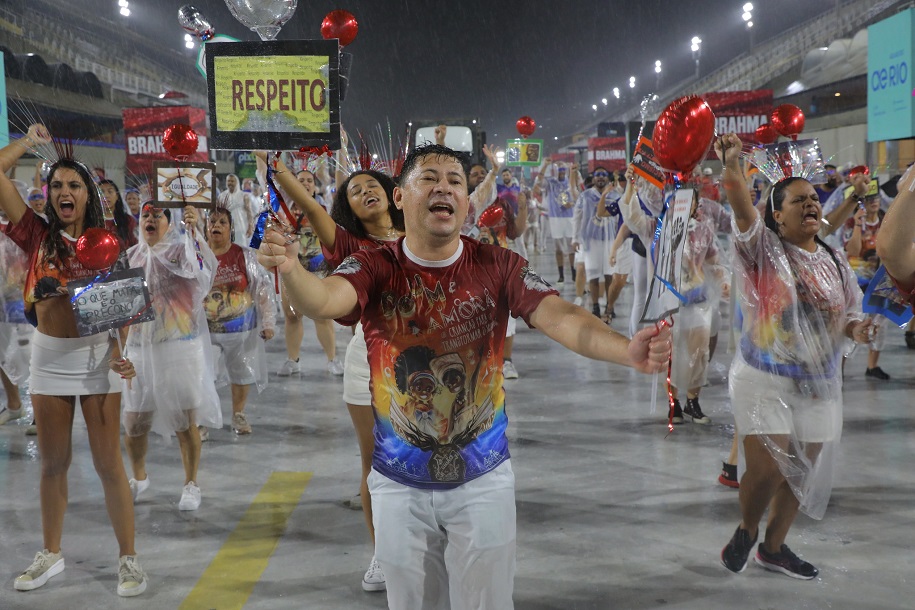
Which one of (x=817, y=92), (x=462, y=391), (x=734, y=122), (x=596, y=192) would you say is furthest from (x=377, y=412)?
(x=817, y=92)

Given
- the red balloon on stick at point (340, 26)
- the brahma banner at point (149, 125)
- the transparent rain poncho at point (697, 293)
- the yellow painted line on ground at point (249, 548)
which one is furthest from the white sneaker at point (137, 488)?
the brahma banner at point (149, 125)

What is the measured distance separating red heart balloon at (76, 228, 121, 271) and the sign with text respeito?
1614 mm

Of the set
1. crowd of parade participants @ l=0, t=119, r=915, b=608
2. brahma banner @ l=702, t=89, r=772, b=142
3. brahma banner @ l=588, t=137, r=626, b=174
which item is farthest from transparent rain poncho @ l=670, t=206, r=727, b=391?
brahma banner @ l=588, t=137, r=626, b=174

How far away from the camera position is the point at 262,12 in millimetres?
2781

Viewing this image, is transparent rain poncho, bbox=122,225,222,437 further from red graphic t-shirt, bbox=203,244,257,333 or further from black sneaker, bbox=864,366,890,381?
black sneaker, bbox=864,366,890,381

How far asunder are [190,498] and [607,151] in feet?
86.8

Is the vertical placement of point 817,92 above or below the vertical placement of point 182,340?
Answer: above

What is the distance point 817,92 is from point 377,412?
25398 mm

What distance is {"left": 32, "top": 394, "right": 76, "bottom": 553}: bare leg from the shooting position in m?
4.05

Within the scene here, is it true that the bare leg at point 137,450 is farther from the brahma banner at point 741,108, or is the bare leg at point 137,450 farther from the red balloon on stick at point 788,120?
the brahma banner at point 741,108

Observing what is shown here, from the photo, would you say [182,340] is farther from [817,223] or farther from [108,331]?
[817,223]

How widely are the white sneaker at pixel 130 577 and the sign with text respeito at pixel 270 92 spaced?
2.40m

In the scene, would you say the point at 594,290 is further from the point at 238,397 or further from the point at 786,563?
the point at 786,563

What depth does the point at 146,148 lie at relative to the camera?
49.9 ft
